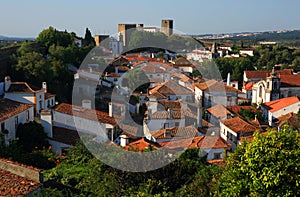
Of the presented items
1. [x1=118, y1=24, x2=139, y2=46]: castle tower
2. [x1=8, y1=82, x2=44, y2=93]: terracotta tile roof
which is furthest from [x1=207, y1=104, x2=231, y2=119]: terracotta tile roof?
A: [x1=118, y1=24, x2=139, y2=46]: castle tower

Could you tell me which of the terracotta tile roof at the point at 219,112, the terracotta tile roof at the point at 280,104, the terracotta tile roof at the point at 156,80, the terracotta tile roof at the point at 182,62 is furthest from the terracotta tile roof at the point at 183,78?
the terracotta tile roof at the point at 219,112

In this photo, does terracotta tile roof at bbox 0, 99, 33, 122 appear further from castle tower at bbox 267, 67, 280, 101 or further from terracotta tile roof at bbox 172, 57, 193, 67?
terracotta tile roof at bbox 172, 57, 193, 67

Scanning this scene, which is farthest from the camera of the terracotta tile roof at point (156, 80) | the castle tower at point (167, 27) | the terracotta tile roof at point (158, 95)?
the castle tower at point (167, 27)

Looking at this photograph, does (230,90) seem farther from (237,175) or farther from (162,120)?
(237,175)

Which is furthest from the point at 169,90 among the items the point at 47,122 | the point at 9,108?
the point at 9,108

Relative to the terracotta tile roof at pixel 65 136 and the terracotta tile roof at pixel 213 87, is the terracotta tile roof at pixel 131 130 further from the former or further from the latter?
the terracotta tile roof at pixel 213 87

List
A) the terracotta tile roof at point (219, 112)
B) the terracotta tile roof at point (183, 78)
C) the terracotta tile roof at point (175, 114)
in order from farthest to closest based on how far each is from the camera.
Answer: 1. the terracotta tile roof at point (183, 78)
2. the terracotta tile roof at point (219, 112)
3. the terracotta tile roof at point (175, 114)

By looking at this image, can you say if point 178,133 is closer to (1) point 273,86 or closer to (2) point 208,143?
(2) point 208,143
